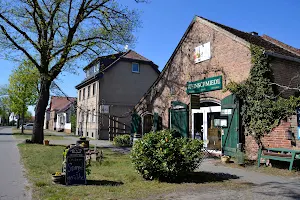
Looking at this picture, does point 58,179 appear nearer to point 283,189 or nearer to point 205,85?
point 283,189

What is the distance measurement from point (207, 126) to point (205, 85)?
2026 mm

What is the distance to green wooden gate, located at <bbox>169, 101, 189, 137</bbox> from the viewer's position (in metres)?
16.1

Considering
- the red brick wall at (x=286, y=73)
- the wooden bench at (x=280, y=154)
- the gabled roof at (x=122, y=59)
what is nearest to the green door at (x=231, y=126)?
the wooden bench at (x=280, y=154)

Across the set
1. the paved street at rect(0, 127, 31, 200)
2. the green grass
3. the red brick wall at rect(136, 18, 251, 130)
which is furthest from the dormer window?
the green grass

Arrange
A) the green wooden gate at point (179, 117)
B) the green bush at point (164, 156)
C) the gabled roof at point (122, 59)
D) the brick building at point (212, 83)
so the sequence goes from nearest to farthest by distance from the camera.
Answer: the green bush at point (164, 156)
the brick building at point (212, 83)
the green wooden gate at point (179, 117)
the gabled roof at point (122, 59)

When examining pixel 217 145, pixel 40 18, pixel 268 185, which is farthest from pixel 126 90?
pixel 268 185

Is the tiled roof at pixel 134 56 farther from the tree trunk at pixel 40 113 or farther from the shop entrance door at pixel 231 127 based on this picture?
the shop entrance door at pixel 231 127

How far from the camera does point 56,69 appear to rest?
69.5ft

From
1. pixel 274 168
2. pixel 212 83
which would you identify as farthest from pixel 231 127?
pixel 274 168

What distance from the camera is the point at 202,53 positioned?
603 inches

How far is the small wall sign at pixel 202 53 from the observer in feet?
49.0

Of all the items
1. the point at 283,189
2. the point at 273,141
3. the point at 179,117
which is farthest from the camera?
the point at 179,117

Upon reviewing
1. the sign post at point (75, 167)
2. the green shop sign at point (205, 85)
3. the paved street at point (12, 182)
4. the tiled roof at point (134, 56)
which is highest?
the tiled roof at point (134, 56)

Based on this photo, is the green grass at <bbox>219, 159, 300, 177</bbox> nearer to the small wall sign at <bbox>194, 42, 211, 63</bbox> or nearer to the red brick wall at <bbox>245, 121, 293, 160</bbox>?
the red brick wall at <bbox>245, 121, 293, 160</bbox>
